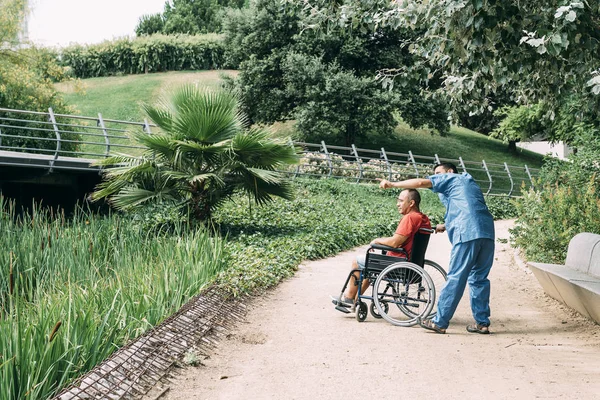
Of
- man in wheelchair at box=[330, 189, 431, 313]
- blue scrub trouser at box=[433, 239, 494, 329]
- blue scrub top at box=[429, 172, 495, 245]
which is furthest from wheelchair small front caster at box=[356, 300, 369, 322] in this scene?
blue scrub top at box=[429, 172, 495, 245]

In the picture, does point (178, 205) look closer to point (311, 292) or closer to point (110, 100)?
point (311, 292)

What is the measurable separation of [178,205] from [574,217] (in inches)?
255

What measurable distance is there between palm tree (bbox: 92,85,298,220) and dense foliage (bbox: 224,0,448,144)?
17.5 m

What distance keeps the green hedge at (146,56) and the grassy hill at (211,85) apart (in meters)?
1.47

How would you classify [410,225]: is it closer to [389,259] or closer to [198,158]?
[389,259]

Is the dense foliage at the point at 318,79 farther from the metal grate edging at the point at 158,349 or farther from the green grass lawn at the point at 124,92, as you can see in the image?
the metal grate edging at the point at 158,349

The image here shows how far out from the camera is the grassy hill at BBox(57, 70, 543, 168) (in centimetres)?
3991

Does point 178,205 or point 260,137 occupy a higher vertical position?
point 260,137

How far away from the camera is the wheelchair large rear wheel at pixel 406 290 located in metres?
7.07

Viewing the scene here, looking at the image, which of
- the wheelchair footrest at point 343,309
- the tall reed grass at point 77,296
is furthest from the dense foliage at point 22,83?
the wheelchair footrest at point 343,309

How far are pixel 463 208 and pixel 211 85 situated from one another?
36369 millimetres

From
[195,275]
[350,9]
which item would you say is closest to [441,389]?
[195,275]

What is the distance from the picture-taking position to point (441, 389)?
513 centimetres

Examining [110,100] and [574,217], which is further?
[110,100]
